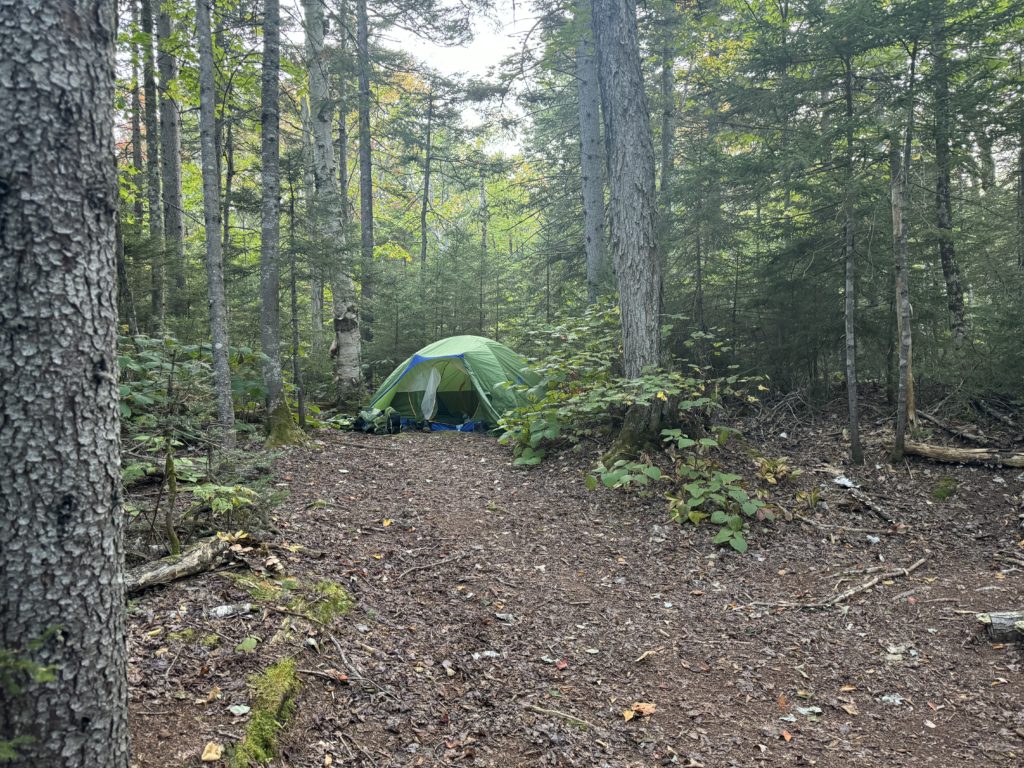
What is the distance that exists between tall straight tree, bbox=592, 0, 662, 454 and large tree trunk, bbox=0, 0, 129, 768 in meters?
6.18

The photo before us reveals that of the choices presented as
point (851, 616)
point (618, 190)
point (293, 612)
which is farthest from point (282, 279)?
point (851, 616)

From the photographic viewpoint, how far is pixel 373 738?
9.08 ft

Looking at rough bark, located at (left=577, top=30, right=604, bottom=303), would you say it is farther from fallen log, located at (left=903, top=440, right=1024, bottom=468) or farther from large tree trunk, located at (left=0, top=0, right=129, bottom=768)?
large tree trunk, located at (left=0, top=0, right=129, bottom=768)

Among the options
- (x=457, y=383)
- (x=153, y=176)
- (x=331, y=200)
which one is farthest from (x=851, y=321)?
(x=153, y=176)

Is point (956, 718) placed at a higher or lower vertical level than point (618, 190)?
lower

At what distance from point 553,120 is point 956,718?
17580 millimetres

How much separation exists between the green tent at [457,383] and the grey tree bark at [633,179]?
10.3 feet

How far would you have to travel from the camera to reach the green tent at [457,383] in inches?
414

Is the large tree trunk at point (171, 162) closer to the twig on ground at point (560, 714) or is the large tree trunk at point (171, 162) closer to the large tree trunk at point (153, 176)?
the large tree trunk at point (153, 176)

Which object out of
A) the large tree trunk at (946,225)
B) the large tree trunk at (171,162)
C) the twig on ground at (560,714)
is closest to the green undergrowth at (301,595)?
the twig on ground at (560,714)

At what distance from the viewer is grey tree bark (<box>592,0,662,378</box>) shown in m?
7.36

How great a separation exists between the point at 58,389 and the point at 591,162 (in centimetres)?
1295

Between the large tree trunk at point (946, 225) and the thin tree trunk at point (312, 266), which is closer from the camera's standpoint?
the large tree trunk at point (946, 225)

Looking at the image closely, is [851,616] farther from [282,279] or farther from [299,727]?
[282,279]
